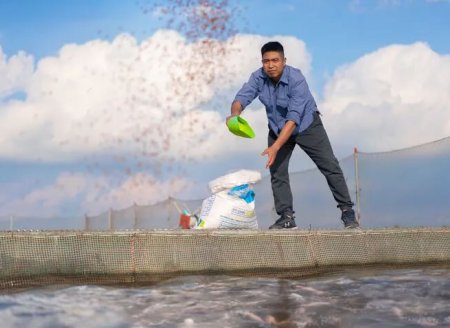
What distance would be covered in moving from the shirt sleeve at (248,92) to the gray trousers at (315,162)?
398 mm

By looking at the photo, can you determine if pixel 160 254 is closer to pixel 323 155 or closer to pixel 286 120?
pixel 286 120

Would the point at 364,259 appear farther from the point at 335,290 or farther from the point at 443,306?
the point at 443,306

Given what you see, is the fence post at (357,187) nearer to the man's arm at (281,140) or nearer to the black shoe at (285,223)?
the black shoe at (285,223)

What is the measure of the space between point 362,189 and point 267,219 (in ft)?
7.38

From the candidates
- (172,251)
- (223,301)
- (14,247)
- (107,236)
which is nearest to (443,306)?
(223,301)

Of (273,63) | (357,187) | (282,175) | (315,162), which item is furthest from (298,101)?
(357,187)

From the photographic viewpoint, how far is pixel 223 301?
3.29 m

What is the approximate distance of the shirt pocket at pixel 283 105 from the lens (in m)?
5.66

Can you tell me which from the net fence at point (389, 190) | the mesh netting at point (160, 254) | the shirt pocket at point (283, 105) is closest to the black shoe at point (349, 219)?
the mesh netting at point (160, 254)

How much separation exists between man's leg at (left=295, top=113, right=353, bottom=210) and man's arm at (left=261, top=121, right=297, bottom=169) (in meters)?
0.28

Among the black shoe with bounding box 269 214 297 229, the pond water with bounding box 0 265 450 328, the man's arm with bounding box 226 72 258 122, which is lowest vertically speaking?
the pond water with bounding box 0 265 450 328

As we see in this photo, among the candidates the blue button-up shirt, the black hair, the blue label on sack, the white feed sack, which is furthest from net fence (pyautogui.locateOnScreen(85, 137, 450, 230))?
the black hair

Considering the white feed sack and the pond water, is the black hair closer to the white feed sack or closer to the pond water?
the white feed sack

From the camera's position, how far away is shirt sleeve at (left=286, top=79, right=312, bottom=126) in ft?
18.1
